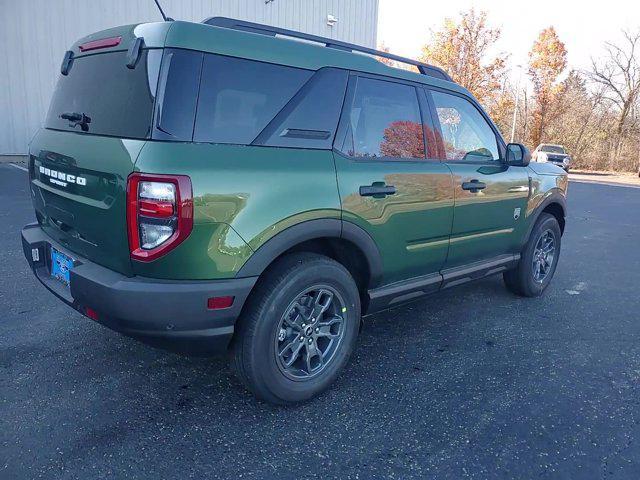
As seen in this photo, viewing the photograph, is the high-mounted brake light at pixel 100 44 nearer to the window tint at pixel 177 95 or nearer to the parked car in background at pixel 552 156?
the window tint at pixel 177 95

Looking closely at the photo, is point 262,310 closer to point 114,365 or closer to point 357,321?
point 357,321

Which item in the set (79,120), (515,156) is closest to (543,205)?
(515,156)

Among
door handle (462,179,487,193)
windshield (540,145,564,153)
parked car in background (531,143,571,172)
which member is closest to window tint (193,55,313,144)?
door handle (462,179,487,193)

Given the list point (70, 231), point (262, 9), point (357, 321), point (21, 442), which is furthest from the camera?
point (262, 9)

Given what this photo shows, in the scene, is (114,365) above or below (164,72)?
below

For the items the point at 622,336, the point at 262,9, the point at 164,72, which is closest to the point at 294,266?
the point at 164,72

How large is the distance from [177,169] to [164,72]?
47cm

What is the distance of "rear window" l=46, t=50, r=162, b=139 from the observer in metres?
2.30

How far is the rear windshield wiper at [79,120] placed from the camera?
2.63 metres

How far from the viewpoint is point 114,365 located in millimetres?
3117

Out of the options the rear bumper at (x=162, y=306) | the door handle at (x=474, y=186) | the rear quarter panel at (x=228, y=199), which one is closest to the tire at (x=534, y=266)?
the door handle at (x=474, y=186)

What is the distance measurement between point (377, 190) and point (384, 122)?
516 millimetres

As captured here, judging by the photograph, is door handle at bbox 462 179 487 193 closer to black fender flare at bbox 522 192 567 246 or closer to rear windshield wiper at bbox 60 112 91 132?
black fender flare at bbox 522 192 567 246

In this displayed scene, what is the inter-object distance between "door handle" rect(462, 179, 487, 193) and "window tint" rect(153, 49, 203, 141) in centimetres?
209
